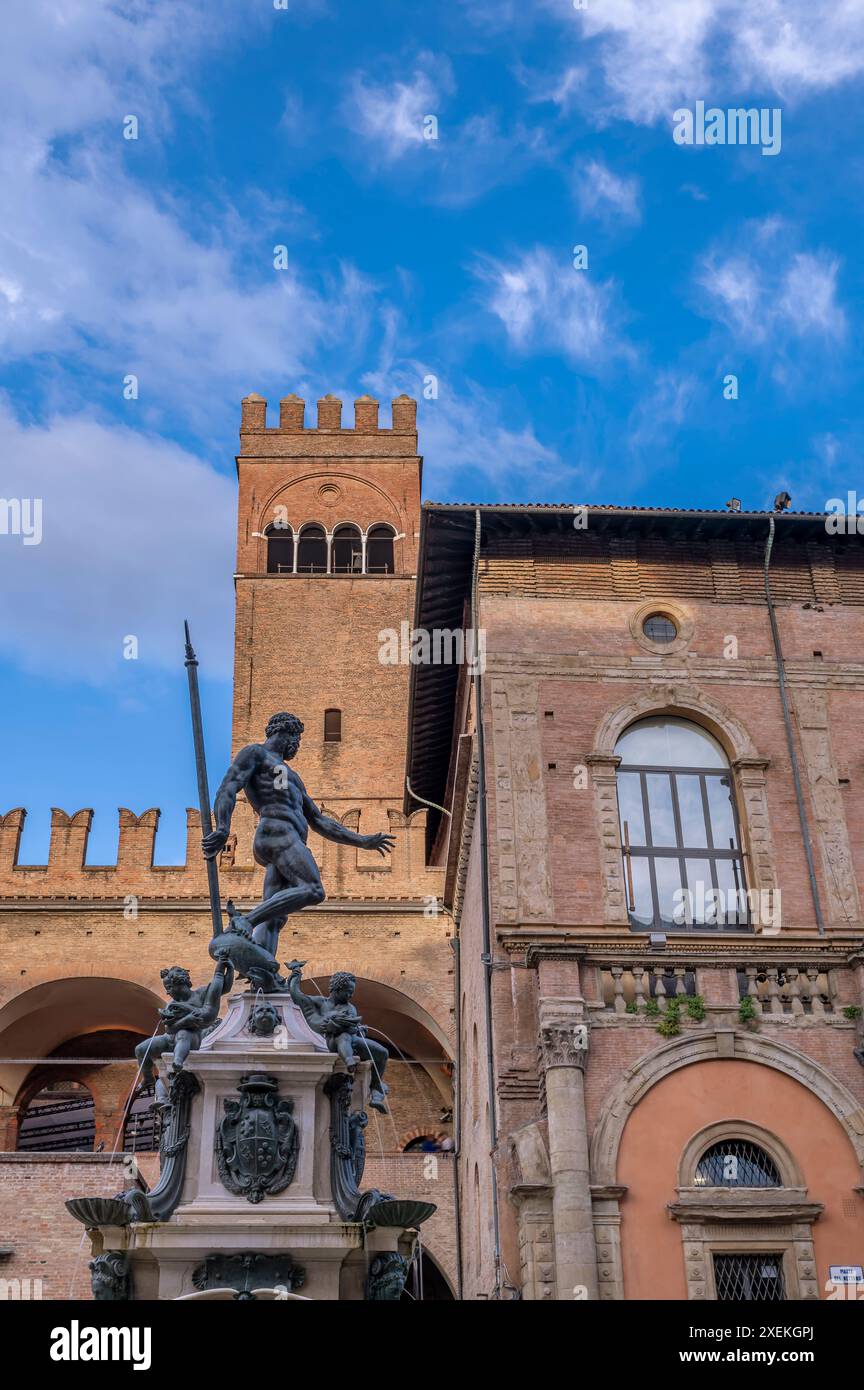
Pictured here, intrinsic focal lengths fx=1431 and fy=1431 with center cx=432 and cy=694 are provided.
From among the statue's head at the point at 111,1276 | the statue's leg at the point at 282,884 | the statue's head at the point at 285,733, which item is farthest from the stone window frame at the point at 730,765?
the statue's head at the point at 111,1276

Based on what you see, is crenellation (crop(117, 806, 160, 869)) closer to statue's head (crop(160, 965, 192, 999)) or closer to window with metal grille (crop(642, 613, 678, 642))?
window with metal grille (crop(642, 613, 678, 642))

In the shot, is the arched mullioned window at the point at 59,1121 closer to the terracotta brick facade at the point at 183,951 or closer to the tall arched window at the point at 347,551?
the terracotta brick facade at the point at 183,951

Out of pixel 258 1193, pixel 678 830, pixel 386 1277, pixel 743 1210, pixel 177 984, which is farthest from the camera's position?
pixel 678 830

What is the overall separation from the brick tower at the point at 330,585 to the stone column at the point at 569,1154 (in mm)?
17036

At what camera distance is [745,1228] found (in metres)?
14.5

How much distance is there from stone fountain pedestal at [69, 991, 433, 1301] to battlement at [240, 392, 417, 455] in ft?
109

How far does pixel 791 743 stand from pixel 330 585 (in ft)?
69.1

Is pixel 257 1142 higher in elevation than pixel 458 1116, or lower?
lower

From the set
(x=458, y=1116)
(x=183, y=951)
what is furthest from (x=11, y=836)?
(x=458, y=1116)

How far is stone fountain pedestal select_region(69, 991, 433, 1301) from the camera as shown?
7762mm

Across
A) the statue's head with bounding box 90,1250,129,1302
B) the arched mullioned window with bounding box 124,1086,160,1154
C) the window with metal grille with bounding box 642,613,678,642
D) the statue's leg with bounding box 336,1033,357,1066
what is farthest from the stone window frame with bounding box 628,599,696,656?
the arched mullioned window with bounding box 124,1086,160,1154

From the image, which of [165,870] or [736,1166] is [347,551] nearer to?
[165,870]

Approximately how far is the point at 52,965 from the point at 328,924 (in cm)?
493

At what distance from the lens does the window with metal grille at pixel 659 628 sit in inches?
750
